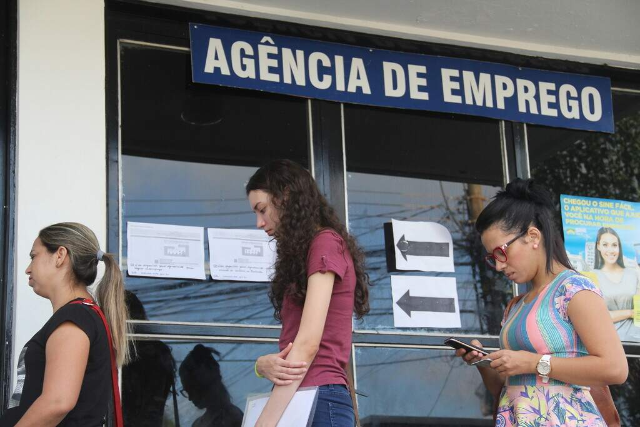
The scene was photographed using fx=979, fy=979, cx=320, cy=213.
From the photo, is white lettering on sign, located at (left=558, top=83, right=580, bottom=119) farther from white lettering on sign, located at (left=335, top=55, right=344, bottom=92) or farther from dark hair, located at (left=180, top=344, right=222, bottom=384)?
dark hair, located at (left=180, top=344, right=222, bottom=384)

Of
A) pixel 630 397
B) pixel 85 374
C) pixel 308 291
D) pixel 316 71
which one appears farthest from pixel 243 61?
pixel 630 397

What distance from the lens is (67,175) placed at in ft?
14.6

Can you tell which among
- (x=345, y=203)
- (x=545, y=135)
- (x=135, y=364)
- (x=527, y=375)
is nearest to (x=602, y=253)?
(x=545, y=135)

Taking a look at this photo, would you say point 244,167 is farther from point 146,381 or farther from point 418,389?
point 418,389

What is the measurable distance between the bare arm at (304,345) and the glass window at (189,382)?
137 centimetres

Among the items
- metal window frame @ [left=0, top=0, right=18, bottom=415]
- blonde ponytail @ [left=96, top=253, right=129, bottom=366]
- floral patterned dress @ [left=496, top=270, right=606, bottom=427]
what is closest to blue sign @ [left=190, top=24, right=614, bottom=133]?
metal window frame @ [left=0, top=0, right=18, bottom=415]

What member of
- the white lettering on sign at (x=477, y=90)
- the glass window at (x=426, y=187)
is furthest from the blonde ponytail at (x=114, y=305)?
the white lettering on sign at (x=477, y=90)

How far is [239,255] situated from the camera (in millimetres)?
4996

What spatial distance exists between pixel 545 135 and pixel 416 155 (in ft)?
2.65

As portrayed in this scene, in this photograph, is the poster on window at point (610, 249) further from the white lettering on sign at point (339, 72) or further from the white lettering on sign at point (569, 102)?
the white lettering on sign at point (339, 72)

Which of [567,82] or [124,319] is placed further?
[567,82]

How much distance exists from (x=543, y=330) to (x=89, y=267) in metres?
1.72

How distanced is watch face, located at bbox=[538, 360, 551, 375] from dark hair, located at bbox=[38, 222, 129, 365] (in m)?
1.54

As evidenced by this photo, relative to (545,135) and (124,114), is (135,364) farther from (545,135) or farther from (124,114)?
(545,135)
